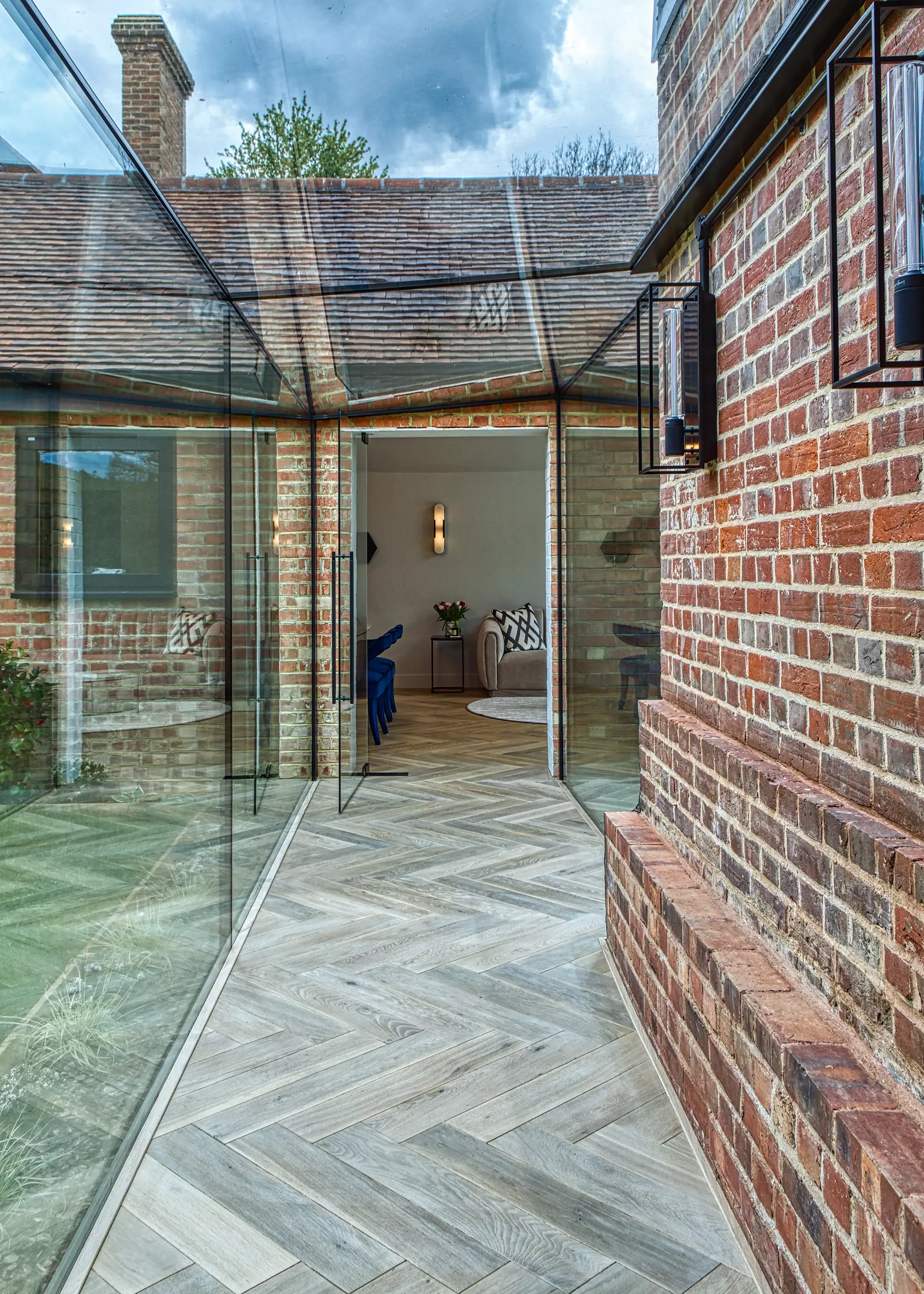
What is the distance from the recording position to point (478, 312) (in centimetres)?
429

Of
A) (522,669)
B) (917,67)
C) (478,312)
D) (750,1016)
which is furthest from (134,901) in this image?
(522,669)

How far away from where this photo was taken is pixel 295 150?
262 cm

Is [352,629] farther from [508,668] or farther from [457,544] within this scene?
[457,544]

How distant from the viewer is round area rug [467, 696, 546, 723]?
817 centimetres

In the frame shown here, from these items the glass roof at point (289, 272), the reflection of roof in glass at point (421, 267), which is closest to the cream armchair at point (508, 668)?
the glass roof at point (289, 272)

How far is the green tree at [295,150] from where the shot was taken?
242cm

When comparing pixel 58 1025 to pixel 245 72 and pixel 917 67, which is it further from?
pixel 245 72

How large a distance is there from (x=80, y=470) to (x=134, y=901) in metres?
0.92

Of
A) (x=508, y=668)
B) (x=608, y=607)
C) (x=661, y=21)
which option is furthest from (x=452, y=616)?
(x=661, y=21)

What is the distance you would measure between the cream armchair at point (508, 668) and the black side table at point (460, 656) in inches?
23.6

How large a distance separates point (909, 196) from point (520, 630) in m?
8.98

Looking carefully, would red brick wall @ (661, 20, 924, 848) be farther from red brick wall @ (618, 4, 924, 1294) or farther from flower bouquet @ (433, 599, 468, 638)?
flower bouquet @ (433, 599, 468, 638)

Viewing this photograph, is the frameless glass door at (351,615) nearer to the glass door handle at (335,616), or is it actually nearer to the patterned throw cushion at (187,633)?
the glass door handle at (335,616)

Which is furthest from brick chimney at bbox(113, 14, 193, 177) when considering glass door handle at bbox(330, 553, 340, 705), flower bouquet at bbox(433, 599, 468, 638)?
flower bouquet at bbox(433, 599, 468, 638)
